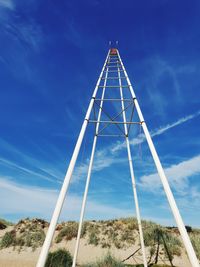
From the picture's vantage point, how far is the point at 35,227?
27.6 metres

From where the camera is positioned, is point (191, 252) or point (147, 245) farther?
point (147, 245)

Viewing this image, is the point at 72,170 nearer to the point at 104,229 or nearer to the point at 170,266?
the point at 170,266

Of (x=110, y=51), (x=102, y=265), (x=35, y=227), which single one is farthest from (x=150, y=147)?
(x=35, y=227)

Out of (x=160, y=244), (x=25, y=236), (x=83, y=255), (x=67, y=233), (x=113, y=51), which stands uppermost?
(x=113, y=51)

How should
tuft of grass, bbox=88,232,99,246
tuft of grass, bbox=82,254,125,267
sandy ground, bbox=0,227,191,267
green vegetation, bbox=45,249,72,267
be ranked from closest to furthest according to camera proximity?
tuft of grass, bbox=82,254,125,267 → green vegetation, bbox=45,249,72,267 → sandy ground, bbox=0,227,191,267 → tuft of grass, bbox=88,232,99,246

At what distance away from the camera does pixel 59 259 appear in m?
15.0

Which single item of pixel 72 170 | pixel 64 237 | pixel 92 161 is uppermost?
pixel 64 237

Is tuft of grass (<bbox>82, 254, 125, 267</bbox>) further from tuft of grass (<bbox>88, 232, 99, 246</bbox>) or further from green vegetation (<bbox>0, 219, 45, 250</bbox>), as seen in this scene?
green vegetation (<bbox>0, 219, 45, 250</bbox>)

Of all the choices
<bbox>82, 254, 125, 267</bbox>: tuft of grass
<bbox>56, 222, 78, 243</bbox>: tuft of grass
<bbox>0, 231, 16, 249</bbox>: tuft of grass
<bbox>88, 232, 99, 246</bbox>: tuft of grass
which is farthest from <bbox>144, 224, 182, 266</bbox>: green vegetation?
<bbox>0, 231, 16, 249</bbox>: tuft of grass

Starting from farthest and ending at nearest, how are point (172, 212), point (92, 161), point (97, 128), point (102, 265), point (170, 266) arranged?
1. point (170, 266)
2. point (102, 265)
3. point (97, 128)
4. point (92, 161)
5. point (172, 212)

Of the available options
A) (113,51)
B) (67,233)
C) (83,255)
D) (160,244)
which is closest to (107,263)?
(83,255)

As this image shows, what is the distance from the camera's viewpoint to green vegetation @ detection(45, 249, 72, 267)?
14.4 meters

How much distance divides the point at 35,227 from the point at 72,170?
2491cm

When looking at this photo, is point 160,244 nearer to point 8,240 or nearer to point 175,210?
point 8,240
